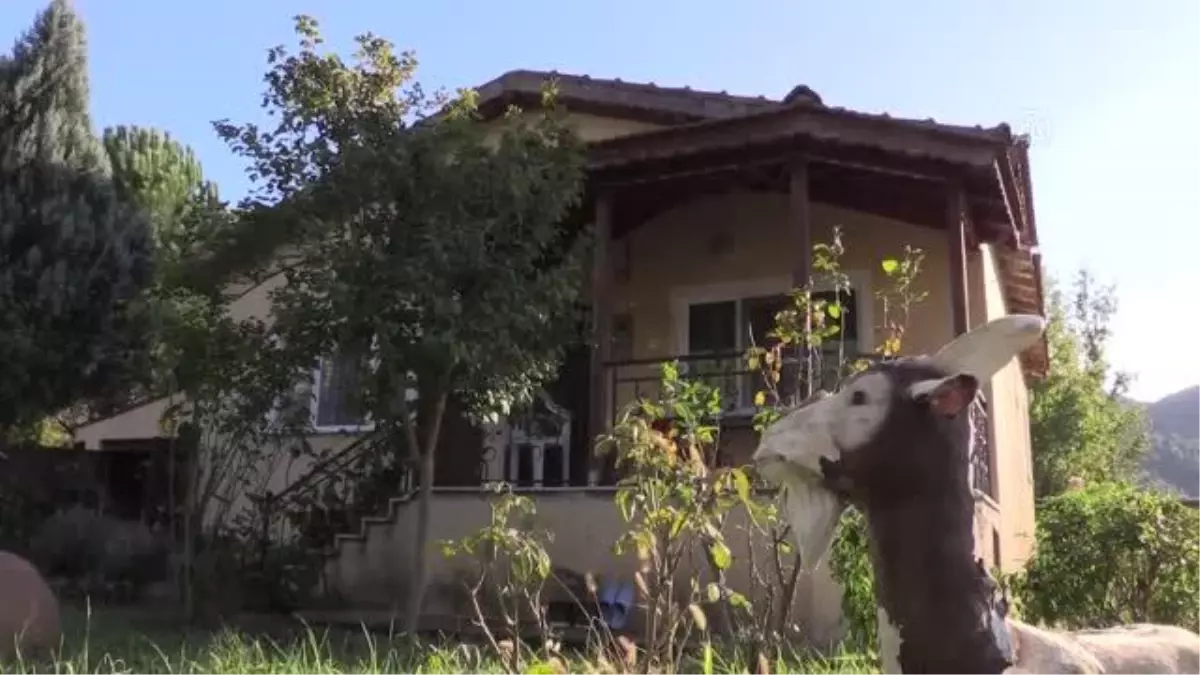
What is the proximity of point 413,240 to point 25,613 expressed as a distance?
3.33m

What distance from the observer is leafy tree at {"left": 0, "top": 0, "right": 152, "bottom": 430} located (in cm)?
1267

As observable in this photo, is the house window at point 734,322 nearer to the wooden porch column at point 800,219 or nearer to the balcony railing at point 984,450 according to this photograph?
the balcony railing at point 984,450

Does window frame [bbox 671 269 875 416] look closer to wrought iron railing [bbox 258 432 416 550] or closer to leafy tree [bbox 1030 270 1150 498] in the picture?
wrought iron railing [bbox 258 432 416 550]

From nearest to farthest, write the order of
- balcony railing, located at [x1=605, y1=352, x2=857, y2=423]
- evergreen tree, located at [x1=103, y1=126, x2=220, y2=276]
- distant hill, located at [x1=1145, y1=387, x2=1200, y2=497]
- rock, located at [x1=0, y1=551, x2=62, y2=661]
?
rock, located at [x1=0, y1=551, x2=62, y2=661], balcony railing, located at [x1=605, y1=352, x2=857, y2=423], evergreen tree, located at [x1=103, y1=126, x2=220, y2=276], distant hill, located at [x1=1145, y1=387, x2=1200, y2=497]

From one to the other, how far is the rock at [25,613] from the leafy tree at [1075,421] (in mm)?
21686

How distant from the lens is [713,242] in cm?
1165

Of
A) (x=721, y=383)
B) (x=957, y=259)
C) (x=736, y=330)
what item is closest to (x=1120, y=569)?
(x=957, y=259)

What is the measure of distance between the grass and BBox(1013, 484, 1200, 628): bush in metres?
Result: 2.38

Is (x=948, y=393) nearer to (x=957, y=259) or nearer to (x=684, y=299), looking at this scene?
Answer: (x=957, y=259)

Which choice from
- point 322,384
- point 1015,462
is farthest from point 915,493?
point 1015,462

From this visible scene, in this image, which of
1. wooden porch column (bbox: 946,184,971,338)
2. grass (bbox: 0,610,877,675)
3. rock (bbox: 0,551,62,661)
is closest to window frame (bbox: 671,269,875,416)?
wooden porch column (bbox: 946,184,971,338)

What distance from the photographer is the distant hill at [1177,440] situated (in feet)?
188

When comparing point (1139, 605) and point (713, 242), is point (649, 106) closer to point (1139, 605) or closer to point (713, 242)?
point (713, 242)

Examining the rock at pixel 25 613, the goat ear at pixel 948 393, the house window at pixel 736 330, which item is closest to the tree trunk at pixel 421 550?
the rock at pixel 25 613
